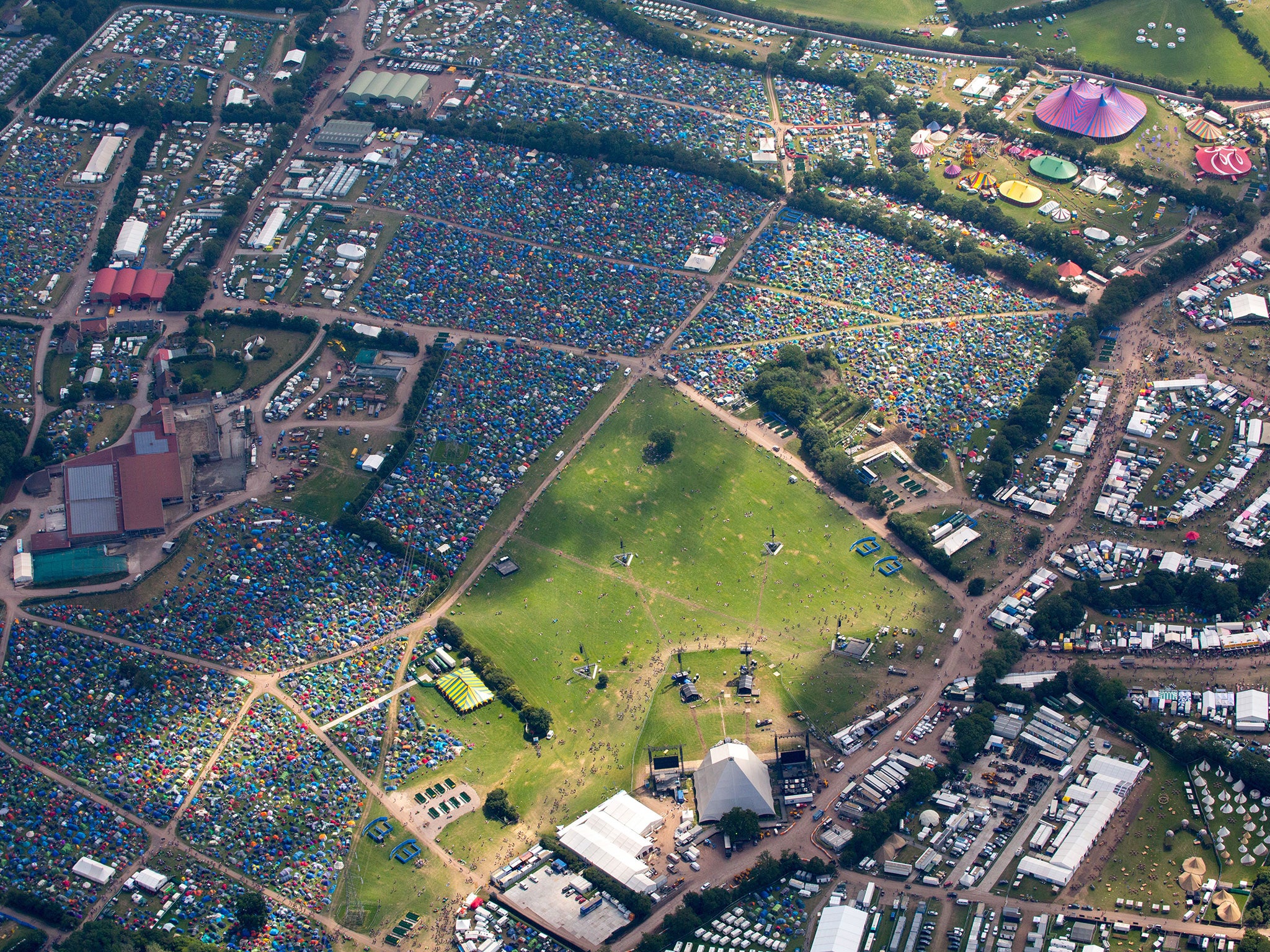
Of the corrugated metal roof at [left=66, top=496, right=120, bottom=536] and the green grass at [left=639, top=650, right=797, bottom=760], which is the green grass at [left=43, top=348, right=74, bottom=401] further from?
the green grass at [left=639, top=650, right=797, bottom=760]

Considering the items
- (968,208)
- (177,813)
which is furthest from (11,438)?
(968,208)

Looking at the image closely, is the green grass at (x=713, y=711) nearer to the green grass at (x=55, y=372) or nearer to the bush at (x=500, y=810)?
the bush at (x=500, y=810)

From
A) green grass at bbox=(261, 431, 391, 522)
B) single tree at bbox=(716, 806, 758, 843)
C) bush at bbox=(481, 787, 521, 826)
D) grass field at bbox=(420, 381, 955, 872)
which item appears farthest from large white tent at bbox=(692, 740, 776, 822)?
green grass at bbox=(261, 431, 391, 522)

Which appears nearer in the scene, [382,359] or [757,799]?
[757,799]

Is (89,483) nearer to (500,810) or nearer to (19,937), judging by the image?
(19,937)

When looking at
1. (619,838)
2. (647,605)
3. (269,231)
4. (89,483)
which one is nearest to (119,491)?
(89,483)

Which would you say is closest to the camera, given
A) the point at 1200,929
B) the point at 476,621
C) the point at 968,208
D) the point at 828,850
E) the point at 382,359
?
the point at 1200,929

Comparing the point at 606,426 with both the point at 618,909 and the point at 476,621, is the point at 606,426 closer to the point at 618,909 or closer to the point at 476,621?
the point at 476,621
